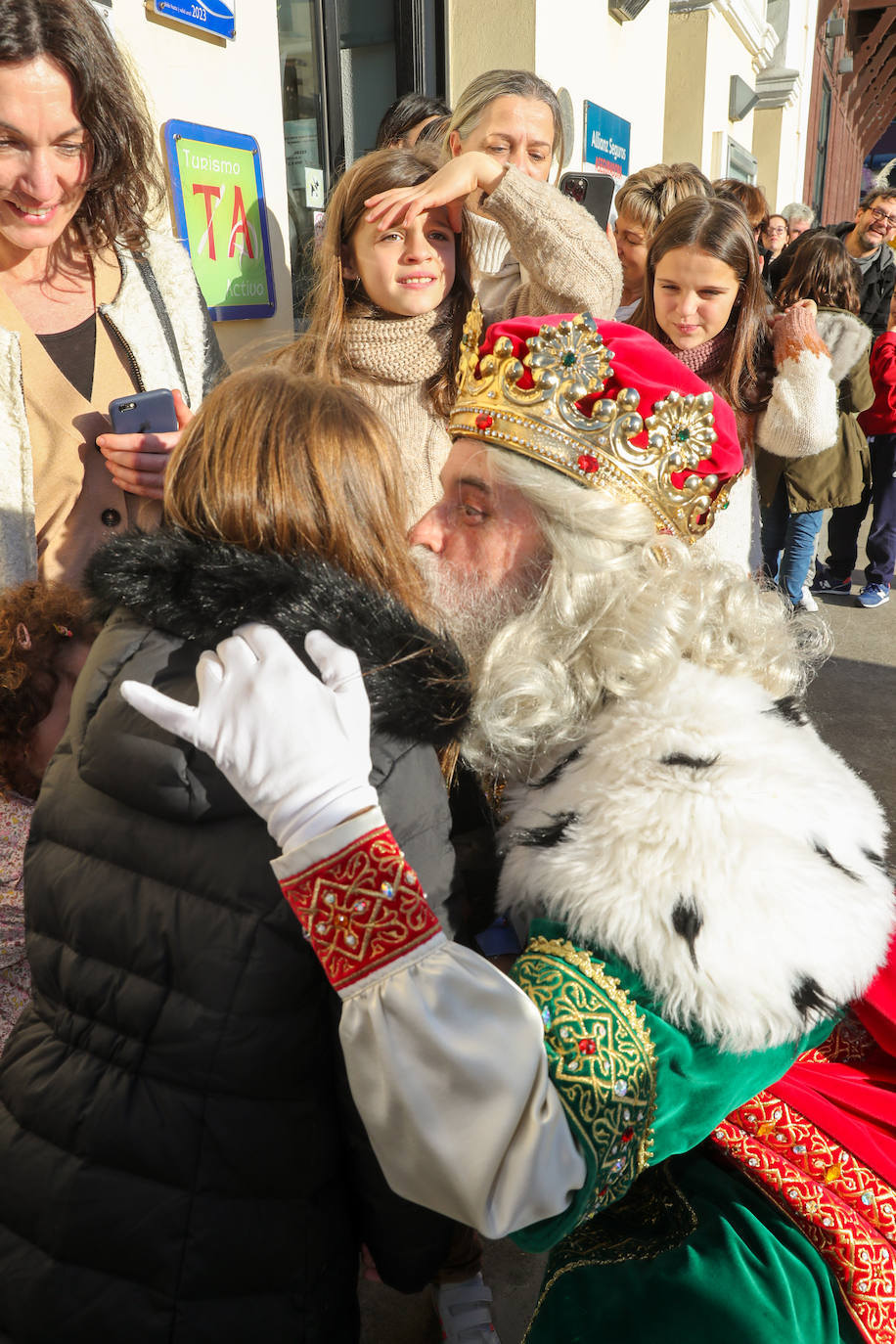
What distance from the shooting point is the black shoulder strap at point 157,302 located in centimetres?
219

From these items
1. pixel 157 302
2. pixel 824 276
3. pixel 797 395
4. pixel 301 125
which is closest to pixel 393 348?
pixel 157 302

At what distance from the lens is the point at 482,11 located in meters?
5.15

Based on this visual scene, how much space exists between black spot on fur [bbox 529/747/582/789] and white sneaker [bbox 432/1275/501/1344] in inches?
42.0

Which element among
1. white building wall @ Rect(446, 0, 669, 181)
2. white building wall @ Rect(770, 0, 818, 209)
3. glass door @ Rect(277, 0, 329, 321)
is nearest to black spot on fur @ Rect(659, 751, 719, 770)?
glass door @ Rect(277, 0, 329, 321)

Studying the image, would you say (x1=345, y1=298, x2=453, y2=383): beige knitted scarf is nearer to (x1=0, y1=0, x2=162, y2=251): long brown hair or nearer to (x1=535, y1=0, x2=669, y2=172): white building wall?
(x1=0, y1=0, x2=162, y2=251): long brown hair

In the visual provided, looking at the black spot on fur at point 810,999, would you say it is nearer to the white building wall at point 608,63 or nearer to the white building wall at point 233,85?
the white building wall at point 233,85

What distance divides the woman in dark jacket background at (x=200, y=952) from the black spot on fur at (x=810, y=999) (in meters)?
0.42

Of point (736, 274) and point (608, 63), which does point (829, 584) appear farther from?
point (608, 63)

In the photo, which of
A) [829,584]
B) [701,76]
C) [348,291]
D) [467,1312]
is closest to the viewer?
[467,1312]

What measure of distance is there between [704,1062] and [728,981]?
0.12 meters

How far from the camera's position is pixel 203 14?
10.1 ft

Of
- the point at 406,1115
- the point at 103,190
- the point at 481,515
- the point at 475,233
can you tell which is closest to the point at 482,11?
the point at 475,233

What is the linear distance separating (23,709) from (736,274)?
2774mm

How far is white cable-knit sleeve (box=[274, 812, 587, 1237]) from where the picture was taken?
40.4 inches
